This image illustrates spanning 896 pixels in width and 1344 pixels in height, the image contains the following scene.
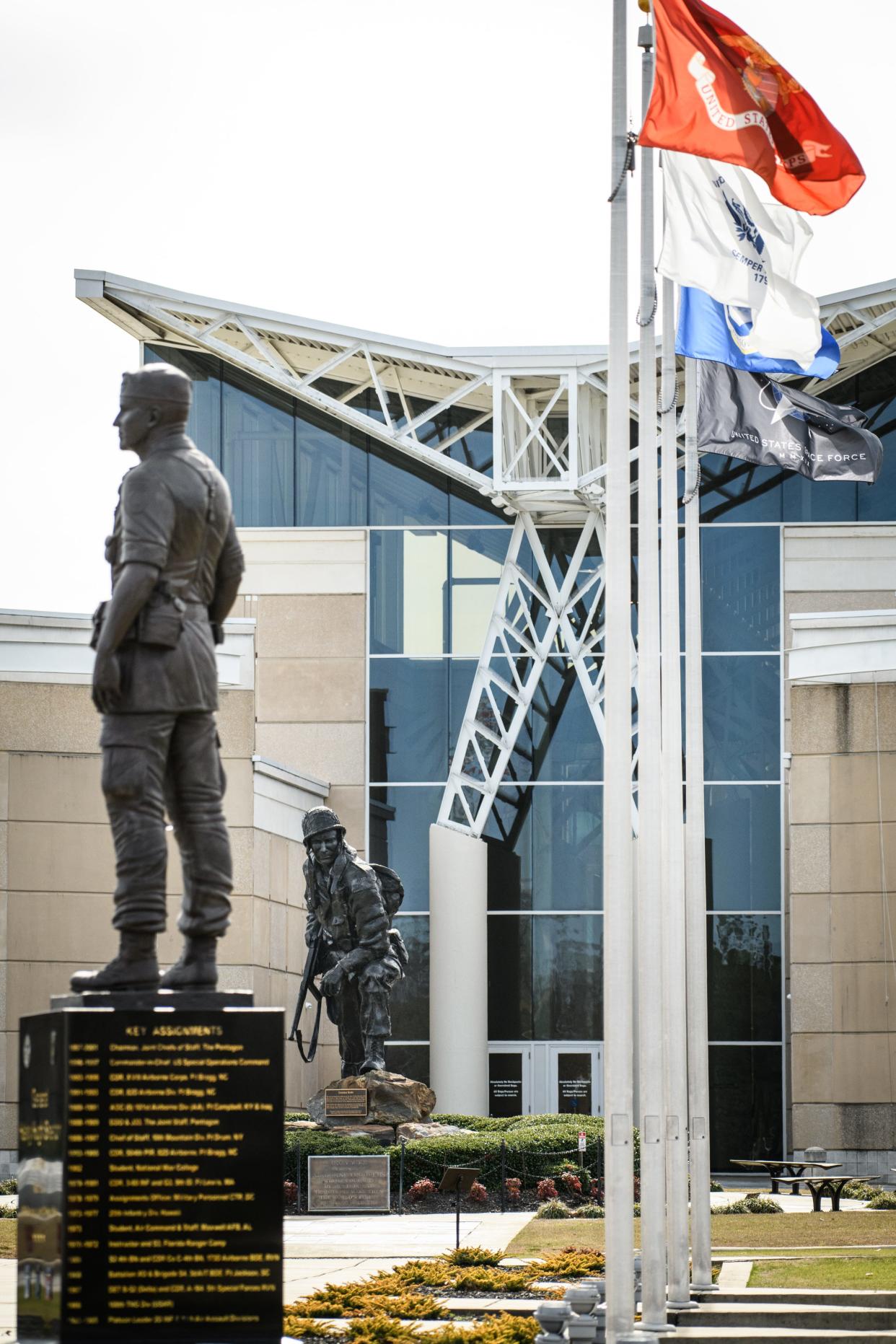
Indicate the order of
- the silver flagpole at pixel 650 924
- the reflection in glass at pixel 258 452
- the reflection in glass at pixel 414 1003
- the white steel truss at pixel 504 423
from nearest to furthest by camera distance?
1. the silver flagpole at pixel 650 924
2. the white steel truss at pixel 504 423
3. the reflection in glass at pixel 414 1003
4. the reflection in glass at pixel 258 452

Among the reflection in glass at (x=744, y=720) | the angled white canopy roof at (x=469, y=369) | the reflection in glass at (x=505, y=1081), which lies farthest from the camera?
the reflection in glass at (x=744, y=720)

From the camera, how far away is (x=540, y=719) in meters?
43.8

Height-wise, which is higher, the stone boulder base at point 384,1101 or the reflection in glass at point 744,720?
the reflection in glass at point 744,720

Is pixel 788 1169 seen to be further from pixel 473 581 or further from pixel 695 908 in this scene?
pixel 473 581

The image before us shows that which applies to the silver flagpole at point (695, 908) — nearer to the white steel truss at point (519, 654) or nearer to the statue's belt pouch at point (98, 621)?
the statue's belt pouch at point (98, 621)

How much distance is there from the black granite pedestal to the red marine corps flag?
7.14 meters

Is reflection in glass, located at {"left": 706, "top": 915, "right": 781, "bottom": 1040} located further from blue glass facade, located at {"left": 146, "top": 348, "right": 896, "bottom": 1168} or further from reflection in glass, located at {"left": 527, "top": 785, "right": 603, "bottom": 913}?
reflection in glass, located at {"left": 527, "top": 785, "right": 603, "bottom": 913}

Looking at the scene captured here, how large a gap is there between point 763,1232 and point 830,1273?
562 centimetres

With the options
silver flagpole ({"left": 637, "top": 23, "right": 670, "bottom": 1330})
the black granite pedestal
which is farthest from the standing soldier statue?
the black granite pedestal

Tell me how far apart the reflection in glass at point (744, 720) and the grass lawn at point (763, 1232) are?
703 inches

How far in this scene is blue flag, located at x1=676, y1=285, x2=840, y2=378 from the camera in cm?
1778

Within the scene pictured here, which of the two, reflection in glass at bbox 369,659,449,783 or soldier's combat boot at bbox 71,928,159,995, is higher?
reflection in glass at bbox 369,659,449,783

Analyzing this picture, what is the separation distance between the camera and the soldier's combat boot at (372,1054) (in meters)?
27.9

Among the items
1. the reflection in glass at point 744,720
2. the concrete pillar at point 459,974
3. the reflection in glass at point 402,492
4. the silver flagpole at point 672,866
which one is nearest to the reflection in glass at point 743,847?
the reflection in glass at point 744,720
